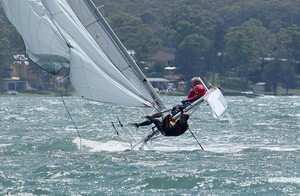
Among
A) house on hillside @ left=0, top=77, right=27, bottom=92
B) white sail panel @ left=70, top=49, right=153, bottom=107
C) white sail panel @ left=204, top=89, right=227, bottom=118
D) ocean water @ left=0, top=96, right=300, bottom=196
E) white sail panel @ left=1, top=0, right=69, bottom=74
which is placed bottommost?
house on hillside @ left=0, top=77, right=27, bottom=92

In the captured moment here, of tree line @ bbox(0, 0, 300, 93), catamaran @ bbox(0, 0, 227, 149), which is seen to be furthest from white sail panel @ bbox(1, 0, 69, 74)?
tree line @ bbox(0, 0, 300, 93)

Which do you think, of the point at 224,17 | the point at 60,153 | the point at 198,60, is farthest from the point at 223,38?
the point at 60,153

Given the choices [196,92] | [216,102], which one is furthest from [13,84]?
[216,102]

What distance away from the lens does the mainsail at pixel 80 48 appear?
21406mm

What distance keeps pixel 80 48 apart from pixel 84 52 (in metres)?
→ 0.11

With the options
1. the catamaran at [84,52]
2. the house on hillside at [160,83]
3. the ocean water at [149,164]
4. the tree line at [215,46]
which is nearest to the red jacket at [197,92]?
the catamaran at [84,52]

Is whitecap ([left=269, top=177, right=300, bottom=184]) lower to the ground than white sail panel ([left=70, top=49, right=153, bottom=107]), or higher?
lower

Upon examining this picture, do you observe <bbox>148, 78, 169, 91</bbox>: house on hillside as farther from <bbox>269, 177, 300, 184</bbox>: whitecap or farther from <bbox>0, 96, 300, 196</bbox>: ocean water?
<bbox>269, 177, 300, 184</bbox>: whitecap

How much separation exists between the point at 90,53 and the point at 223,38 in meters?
84.6

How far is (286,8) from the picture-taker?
128 m

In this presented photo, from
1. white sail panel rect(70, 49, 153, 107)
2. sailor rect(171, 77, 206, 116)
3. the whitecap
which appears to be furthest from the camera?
sailor rect(171, 77, 206, 116)

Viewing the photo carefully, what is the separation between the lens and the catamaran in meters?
21.4

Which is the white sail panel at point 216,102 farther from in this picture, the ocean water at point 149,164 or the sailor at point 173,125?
the ocean water at point 149,164

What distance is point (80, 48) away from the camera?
21672mm
